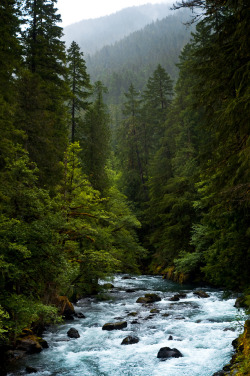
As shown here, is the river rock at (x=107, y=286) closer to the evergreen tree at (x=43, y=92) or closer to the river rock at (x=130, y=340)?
the river rock at (x=130, y=340)

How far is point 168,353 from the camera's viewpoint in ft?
34.9

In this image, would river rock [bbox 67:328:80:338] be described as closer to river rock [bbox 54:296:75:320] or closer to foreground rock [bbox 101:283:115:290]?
river rock [bbox 54:296:75:320]

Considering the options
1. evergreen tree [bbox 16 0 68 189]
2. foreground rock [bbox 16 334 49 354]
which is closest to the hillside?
evergreen tree [bbox 16 0 68 189]

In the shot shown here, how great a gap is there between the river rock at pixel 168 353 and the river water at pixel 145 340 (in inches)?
8.1

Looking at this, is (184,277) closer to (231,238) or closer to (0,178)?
(231,238)

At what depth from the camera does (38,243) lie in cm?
1019

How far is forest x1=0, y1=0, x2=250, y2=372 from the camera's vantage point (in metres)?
7.51

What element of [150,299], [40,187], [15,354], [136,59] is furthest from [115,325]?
[136,59]

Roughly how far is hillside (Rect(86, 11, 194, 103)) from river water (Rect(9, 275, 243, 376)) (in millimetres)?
89201

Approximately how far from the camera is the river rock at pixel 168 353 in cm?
1052

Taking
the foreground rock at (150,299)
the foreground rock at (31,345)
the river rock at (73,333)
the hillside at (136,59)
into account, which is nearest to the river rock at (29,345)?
the foreground rock at (31,345)

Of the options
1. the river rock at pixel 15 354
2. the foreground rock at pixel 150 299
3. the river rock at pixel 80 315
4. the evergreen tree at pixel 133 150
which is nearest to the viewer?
the river rock at pixel 15 354

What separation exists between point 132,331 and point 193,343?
3057 millimetres

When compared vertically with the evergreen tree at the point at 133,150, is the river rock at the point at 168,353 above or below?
below
